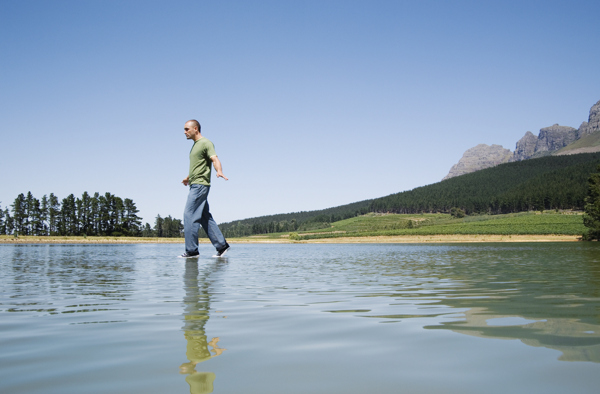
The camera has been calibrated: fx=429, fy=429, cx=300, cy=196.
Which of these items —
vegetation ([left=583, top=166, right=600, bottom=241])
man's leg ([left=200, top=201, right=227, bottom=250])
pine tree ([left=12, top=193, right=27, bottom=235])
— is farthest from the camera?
pine tree ([left=12, top=193, right=27, bottom=235])

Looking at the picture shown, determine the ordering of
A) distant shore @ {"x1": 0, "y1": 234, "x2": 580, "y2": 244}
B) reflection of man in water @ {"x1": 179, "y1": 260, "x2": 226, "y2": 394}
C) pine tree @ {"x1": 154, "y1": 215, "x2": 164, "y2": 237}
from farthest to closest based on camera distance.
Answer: pine tree @ {"x1": 154, "y1": 215, "x2": 164, "y2": 237}
distant shore @ {"x1": 0, "y1": 234, "x2": 580, "y2": 244}
reflection of man in water @ {"x1": 179, "y1": 260, "x2": 226, "y2": 394}

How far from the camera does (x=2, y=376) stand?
245cm

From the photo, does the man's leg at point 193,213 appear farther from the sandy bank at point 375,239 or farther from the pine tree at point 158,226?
the pine tree at point 158,226

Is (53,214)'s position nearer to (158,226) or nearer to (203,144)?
(158,226)

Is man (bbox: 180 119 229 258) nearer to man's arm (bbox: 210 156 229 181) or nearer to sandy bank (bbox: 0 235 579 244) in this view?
man's arm (bbox: 210 156 229 181)

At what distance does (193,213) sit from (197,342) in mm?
12832

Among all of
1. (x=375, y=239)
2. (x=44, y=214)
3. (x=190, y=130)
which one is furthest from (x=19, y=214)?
(x=190, y=130)

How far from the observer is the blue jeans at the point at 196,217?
51.0 feet

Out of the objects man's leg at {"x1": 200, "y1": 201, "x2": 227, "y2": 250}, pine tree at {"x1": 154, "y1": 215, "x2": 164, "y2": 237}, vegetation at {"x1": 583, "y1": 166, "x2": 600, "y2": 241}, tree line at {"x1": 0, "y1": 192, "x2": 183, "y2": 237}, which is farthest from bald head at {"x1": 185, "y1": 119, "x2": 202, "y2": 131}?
pine tree at {"x1": 154, "y1": 215, "x2": 164, "y2": 237}

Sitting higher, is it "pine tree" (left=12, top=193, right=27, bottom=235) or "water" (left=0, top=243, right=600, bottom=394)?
"pine tree" (left=12, top=193, right=27, bottom=235)

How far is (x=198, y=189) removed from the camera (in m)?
15.9

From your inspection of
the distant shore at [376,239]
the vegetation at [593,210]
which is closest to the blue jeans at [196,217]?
the vegetation at [593,210]

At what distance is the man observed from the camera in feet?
51.2

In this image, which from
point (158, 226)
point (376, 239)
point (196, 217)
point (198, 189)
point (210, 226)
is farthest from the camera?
point (158, 226)
